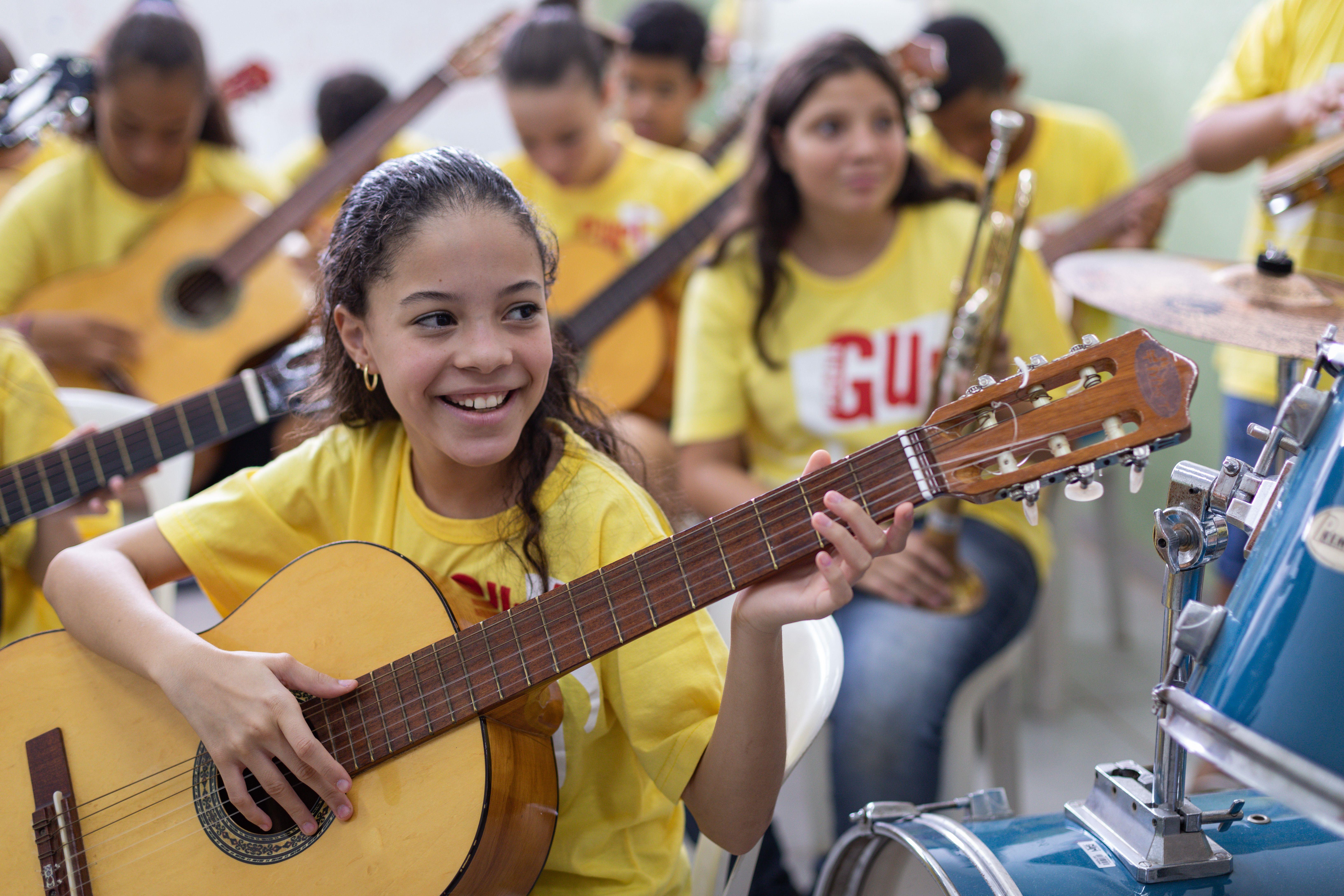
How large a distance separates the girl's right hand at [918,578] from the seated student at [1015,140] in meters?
1.09

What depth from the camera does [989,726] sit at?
62.0 inches

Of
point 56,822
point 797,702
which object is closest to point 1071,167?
point 797,702

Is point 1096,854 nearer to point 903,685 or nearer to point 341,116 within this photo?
point 903,685

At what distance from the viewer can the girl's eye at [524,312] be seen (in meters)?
0.92

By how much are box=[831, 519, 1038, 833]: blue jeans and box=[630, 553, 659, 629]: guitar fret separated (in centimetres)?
64

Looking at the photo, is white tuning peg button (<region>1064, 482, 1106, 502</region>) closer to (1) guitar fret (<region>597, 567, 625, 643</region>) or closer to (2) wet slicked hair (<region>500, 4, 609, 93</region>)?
(1) guitar fret (<region>597, 567, 625, 643</region>)

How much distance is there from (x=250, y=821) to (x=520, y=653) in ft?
0.99

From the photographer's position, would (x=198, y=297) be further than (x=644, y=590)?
Yes

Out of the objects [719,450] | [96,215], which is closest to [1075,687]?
[719,450]

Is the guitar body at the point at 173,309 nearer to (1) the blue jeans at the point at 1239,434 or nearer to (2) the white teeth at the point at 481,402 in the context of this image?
(2) the white teeth at the point at 481,402

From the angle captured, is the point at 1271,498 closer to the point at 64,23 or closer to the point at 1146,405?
the point at 1146,405

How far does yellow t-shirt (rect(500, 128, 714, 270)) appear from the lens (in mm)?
2326

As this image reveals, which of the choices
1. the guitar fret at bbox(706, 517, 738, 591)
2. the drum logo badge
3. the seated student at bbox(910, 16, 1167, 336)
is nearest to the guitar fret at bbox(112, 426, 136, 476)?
the guitar fret at bbox(706, 517, 738, 591)

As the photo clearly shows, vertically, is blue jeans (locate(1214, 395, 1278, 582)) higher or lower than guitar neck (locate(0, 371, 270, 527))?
lower
